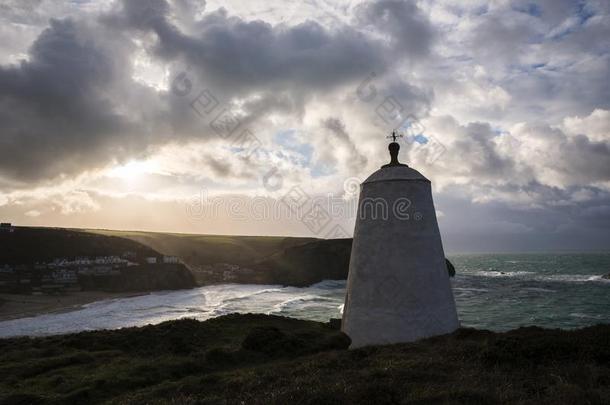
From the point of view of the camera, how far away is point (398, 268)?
1105 centimetres

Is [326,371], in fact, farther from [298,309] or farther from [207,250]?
[207,250]

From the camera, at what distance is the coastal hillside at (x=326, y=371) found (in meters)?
6.56

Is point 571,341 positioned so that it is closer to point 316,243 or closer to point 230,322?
point 230,322

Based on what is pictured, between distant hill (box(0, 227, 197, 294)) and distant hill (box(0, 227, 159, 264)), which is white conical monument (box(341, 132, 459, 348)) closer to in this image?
distant hill (box(0, 227, 197, 294))

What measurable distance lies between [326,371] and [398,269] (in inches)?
145

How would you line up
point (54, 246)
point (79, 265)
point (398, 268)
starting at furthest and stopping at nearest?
1. point (54, 246)
2. point (79, 265)
3. point (398, 268)

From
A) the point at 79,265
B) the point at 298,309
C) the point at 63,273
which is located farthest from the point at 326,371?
the point at 79,265

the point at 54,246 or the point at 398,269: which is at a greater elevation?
the point at 54,246

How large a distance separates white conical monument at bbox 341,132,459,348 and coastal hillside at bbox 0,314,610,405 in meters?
0.70

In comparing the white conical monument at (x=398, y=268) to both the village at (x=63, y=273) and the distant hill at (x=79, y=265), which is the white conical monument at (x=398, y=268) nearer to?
the village at (x=63, y=273)

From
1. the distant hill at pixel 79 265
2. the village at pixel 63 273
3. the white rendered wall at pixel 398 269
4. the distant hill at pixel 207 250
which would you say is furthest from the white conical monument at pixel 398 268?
the distant hill at pixel 207 250

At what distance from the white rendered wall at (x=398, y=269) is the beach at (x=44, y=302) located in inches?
1796

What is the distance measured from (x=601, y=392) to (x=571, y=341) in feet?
9.65

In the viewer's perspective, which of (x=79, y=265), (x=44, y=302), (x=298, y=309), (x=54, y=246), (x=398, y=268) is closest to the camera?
(x=398, y=268)
